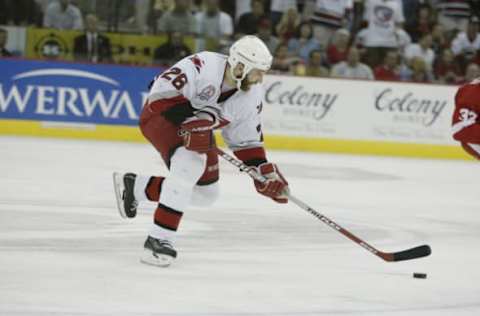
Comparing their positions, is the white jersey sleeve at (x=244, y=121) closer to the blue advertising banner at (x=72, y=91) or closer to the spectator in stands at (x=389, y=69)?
the blue advertising banner at (x=72, y=91)

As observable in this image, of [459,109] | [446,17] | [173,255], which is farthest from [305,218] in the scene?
[446,17]

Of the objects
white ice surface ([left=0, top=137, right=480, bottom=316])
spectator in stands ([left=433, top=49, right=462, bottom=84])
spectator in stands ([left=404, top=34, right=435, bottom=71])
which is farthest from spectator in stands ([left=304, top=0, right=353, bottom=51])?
white ice surface ([left=0, top=137, right=480, bottom=316])

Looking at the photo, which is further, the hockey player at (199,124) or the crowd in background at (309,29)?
the crowd in background at (309,29)

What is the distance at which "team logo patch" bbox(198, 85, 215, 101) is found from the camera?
14.7 ft

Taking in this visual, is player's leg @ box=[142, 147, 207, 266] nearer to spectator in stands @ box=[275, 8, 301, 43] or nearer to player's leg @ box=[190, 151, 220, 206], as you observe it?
player's leg @ box=[190, 151, 220, 206]

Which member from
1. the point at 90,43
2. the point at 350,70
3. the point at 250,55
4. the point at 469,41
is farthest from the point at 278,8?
A: the point at 250,55

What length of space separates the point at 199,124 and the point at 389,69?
696 centimetres

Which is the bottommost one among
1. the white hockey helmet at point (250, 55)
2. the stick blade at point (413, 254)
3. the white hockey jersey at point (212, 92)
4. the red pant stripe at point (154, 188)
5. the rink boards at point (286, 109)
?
the rink boards at point (286, 109)

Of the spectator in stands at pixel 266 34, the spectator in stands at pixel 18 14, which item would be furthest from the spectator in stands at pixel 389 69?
the spectator in stands at pixel 18 14

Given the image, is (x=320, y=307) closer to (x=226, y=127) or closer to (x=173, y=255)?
(x=173, y=255)

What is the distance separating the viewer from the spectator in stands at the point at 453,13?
39.4 feet

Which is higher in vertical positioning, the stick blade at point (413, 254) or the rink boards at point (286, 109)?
the stick blade at point (413, 254)

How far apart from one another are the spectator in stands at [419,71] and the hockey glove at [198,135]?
Result: 275 inches

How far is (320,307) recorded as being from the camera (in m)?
3.78
